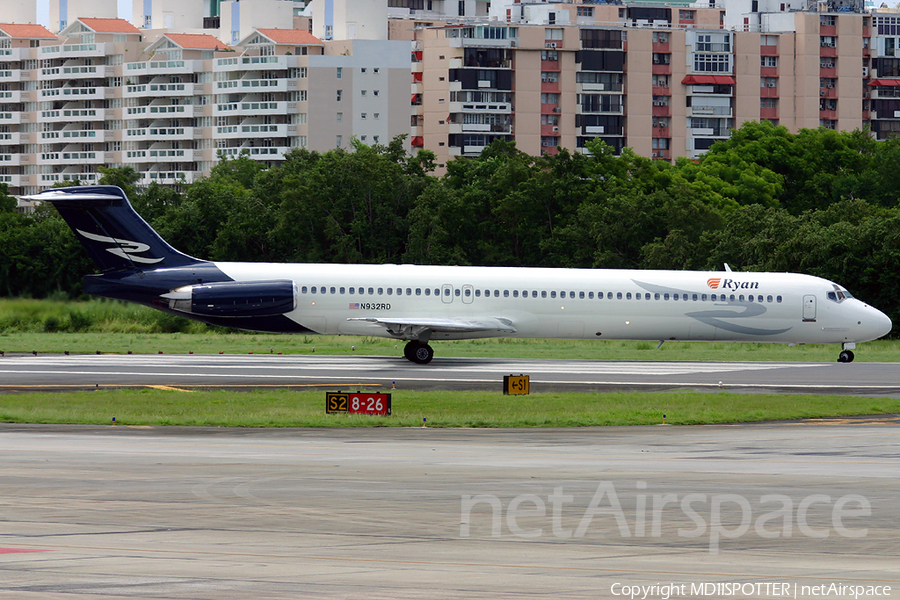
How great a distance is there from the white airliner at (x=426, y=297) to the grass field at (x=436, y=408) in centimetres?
1194

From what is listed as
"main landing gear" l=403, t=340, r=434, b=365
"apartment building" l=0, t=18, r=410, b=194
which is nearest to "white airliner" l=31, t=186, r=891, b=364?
"main landing gear" l=403, t=340, r=434, b=365

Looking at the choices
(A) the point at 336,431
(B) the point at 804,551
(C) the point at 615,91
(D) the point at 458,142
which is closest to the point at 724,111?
(C) the point at 615,91

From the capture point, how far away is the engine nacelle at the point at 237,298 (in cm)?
4475

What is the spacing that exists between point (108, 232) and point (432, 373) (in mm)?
13389

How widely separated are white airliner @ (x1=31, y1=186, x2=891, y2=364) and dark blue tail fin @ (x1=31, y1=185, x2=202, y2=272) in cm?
4

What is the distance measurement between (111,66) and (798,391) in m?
154

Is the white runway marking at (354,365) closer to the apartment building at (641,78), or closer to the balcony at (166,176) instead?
the apartment building at (641,78)

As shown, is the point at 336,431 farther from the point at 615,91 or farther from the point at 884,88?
the point at 884,88

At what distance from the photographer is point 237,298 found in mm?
44781

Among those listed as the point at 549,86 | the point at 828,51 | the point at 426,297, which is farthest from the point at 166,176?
the point at 426,297

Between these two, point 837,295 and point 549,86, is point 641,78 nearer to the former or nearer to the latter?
point 549,86

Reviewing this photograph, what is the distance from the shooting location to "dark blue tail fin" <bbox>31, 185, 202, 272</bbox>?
1793 inches

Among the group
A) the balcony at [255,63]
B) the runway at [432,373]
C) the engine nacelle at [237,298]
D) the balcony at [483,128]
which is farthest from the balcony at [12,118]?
the engine nacelle at [237,298]

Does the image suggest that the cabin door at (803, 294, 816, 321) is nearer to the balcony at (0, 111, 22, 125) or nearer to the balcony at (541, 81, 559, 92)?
the balcony at (541, 81, 559, 92)
